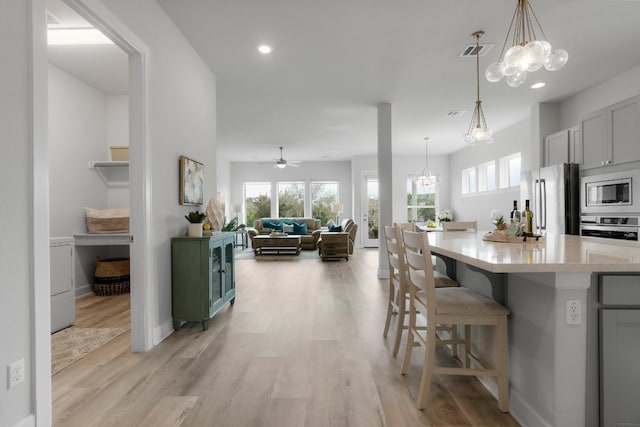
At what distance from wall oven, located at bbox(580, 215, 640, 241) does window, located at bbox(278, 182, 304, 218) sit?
309 inches

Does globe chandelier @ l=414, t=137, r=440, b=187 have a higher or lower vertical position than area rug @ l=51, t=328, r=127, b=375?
higher

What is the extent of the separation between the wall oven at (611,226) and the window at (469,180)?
15.1 feet

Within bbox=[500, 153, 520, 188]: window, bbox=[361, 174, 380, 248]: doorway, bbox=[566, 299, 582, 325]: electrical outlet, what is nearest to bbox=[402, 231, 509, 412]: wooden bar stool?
bbox=[566, 299, 582, 325]: electrical outlet

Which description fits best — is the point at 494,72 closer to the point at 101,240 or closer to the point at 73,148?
the point at 101,240

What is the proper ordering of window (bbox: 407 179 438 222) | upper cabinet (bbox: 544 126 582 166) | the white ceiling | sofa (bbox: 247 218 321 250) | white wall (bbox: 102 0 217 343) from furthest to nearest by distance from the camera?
window (bbox: 407 179 438 222) < sofa (bbox: 247 218 321 250) < upper cabinet (bbox: 544 126 582 166) < the white ceiling < white wall (bbox: 102 0 217 343)

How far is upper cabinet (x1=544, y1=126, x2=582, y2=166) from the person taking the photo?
15.0 feet

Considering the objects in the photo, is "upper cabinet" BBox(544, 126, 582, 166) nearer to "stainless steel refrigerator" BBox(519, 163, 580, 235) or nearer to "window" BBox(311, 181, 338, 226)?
"stainless steel refrigerator" BBox(519, 163, 580, 235)

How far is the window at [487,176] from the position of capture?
25.8ft

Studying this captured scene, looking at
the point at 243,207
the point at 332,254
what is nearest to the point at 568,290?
the point at 332,254

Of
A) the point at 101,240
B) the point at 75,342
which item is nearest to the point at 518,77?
the point at 75,342

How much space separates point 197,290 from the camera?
119 inches

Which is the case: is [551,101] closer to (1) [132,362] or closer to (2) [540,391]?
(2) [540,391]

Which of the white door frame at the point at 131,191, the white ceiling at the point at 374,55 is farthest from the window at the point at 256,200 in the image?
the white door frame at the point at 131,191

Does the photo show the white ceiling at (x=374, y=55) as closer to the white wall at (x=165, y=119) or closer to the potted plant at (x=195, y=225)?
the white wall at (x=165, y=119)
